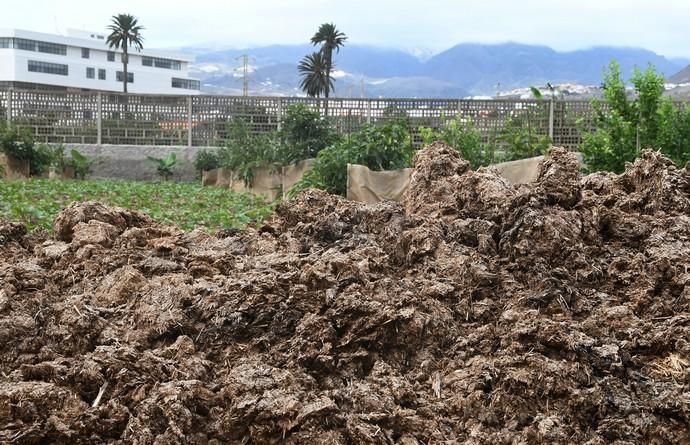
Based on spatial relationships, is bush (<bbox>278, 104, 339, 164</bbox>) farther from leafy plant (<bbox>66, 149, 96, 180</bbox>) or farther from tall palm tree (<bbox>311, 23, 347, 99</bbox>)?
tall palm tree (<bbox>311, 23, 347, 99</bbox>)

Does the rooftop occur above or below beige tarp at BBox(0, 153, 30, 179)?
above

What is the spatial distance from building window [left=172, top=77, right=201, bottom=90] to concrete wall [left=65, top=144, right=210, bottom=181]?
8805 cm

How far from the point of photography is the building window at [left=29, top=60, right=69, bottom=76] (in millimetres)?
89188

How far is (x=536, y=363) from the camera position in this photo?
2867 millimetres

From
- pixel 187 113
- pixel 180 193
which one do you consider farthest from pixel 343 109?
pixel 180 193

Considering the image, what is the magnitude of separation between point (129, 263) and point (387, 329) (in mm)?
1503

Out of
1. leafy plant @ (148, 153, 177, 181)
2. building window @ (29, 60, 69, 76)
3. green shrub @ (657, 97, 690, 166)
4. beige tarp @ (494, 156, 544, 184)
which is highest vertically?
building window @ (29, 60, 69, 76)

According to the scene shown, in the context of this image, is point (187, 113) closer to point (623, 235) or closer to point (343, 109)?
point (343, 109)

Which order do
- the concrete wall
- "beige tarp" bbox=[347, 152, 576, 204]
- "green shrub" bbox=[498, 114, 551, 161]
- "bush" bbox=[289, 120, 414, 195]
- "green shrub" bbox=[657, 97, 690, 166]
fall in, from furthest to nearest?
the concrete wall, "green shrub" bbox=[498, 114, 551, 161], "green shrub" bbox=[657, 97, 690, 166], "bush" bbox=[289, 120, 414, 195], "beige tarp" bbox=[347, 152, 576, 204]

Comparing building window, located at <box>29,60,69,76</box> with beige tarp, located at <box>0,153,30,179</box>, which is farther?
building window, located at <box>29,60,69,76</box>

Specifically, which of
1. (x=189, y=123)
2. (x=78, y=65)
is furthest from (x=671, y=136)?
(x=78, y=65)

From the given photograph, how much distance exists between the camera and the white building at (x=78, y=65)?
8781 cm

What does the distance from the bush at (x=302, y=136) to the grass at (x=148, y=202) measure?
3.96 ft

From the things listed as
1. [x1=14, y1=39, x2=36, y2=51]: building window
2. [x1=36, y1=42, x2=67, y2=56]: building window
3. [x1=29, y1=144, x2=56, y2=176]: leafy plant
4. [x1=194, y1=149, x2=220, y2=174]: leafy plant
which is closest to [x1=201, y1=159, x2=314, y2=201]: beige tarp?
[x1=194, y1=149, x2=220, y2=174]: leafy plant
